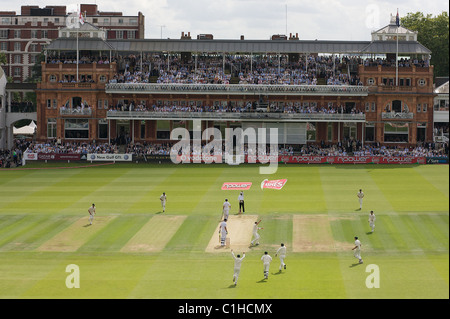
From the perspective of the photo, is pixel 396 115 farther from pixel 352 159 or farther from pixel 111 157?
pixel 111 157

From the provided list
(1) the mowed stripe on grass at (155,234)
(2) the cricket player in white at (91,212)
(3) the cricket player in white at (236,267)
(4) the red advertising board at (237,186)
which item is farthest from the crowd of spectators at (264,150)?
(3) the cricket player in white at (236,267)

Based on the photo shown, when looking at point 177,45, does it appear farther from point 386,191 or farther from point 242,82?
point 386,191

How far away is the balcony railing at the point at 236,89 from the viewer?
75.4 m

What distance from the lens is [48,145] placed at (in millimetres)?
74250

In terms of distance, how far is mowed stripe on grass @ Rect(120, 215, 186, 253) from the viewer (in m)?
34.7

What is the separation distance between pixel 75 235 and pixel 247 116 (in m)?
39.1

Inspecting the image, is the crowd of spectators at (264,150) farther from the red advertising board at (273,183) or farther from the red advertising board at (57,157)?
the red advertising board at (273,183)

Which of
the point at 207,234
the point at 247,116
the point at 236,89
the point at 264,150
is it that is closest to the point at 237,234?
the point at 207,234

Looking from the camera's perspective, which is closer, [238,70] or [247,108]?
[247,108]

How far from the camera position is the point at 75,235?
37594mm

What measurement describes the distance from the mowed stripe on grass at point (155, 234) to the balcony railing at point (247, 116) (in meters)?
33.2

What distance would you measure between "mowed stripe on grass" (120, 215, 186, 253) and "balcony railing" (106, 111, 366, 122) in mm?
33235

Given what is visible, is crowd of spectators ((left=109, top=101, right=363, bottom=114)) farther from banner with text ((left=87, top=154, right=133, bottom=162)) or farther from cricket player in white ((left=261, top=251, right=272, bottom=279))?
cricket player in white ((left=261, top=251, right=272, bottom=279))

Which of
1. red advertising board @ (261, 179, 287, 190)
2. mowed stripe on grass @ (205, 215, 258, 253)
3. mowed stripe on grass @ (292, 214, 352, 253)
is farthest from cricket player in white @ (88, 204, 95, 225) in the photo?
red advertising board @ (261, 179, 287, 190)
